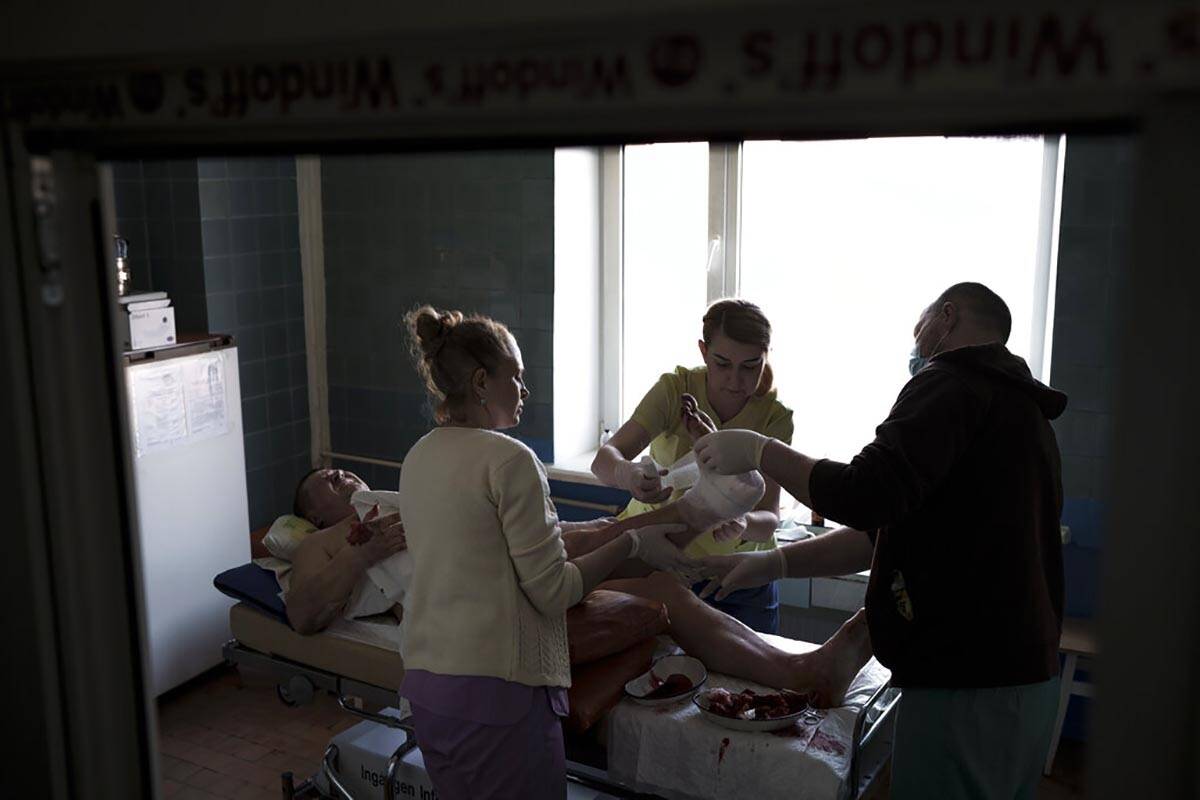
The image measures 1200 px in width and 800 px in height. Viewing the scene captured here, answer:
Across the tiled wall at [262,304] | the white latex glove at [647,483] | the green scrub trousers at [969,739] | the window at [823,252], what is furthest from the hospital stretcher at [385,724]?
the window at [823,252]

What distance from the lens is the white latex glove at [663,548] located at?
2.66 m

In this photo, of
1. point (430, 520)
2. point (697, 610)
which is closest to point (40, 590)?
point (430, 520)

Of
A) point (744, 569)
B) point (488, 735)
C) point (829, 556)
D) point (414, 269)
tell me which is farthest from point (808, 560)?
point (414, 269)

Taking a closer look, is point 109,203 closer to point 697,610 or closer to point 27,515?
point 27,515

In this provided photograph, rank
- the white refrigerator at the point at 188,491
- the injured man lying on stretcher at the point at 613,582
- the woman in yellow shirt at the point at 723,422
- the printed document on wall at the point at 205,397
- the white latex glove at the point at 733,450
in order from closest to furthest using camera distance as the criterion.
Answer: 1. the white latex glove at the point at 733,450
2. the injured man lying on stretcher at the point at 613,582
3. the woman in yellow shirt at the point at 723,422
4. the white refrigerator at the point at 188,491
5. the printed document on wall at the point at 205,397

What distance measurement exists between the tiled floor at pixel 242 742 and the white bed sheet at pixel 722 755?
1.42 meters

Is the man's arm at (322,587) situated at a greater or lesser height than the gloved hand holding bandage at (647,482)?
lesser

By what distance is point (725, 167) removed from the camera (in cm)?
420

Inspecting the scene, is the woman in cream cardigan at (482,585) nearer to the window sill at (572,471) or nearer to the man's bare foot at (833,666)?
the man's bare foot at (833,666)

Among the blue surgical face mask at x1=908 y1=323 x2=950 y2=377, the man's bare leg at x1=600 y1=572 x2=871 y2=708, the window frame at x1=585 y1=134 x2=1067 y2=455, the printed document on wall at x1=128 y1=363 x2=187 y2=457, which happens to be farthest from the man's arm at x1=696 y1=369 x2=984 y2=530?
the printed document on wall at x1=128 y1=363 x2=187 y2=457

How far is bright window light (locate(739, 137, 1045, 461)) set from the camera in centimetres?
383

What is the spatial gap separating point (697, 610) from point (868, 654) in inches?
16.7

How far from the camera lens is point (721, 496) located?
254cm

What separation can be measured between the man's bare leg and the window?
5.20 ft
